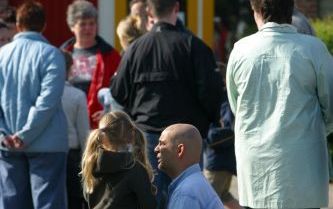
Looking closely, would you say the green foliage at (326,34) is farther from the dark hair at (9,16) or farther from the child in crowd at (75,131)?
the child in crowd at (75,131)

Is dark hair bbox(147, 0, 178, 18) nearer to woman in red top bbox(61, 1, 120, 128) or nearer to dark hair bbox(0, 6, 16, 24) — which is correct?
woman in red top bbox(61, 1, 120, 128)

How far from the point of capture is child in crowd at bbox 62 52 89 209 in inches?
299

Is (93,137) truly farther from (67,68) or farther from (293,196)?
(67,68)

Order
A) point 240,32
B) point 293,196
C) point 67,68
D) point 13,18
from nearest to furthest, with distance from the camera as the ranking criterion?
1. point 293,196
2. point 67,68
3. point 13,18
4. point 240,32

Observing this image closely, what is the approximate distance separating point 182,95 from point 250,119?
148 centimetres

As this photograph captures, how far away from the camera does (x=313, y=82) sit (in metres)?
5.41

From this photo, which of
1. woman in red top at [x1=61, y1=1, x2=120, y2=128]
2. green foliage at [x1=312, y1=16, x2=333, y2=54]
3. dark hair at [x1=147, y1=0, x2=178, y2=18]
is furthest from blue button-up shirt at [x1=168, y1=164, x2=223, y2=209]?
green foliage at [x1=312, y1=16, x2=333, y2=54]

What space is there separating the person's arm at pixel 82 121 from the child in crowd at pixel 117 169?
183 centimetres

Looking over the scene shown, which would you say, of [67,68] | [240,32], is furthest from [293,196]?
[240,32]

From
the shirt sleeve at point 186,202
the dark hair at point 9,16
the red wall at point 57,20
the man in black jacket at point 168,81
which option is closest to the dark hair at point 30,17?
the man in black jacket at point 168,81

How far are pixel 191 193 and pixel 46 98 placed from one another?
247 cm

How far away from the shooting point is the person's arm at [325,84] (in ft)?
17.7

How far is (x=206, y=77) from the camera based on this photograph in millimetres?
6883

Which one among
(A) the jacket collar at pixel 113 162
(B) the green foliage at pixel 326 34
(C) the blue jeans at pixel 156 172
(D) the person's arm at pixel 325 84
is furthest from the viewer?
(B) the green foliage at pixel 326 34
